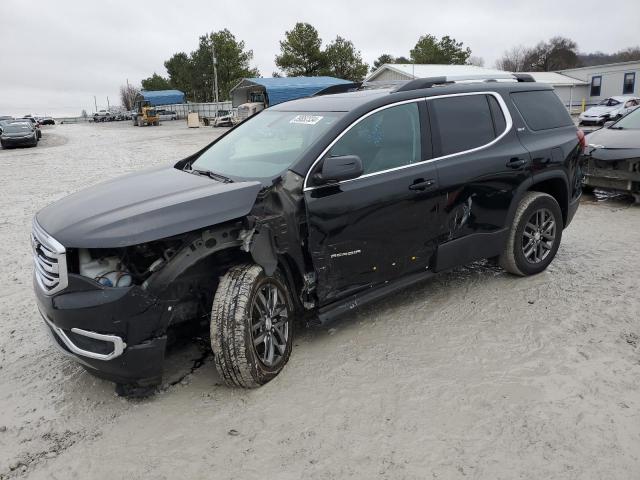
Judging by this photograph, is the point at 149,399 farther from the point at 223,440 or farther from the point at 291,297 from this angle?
the point at 291,297

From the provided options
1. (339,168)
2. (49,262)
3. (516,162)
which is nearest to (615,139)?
(516,162)

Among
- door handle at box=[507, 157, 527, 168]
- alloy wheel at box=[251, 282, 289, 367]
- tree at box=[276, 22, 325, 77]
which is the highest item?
tree at box=[276, 22, 325, 77]

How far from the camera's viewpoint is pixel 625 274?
5.03m

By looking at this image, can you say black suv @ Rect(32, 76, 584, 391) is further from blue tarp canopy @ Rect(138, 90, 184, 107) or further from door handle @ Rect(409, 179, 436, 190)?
blue tarp canopy @ Rect(138, 90, 184, 107)

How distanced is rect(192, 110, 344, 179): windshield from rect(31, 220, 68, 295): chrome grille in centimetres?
133

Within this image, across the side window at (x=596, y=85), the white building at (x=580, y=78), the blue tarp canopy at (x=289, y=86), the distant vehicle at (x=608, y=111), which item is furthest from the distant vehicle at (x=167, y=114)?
the distant vehicle at (x=608, y=111)

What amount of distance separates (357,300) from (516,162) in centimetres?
202

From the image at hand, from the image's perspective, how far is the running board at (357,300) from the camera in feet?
11.8

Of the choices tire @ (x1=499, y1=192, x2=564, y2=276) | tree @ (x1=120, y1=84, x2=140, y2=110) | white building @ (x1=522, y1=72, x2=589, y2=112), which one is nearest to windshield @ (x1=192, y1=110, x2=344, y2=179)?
tire @ (x1=499, y1=192, x2=564, y2=276)

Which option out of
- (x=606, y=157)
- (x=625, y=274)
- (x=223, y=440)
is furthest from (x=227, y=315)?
(x=606, y=157)

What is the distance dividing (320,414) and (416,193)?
70.6 inches

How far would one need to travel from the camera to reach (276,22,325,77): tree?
171ft

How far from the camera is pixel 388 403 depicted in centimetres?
311

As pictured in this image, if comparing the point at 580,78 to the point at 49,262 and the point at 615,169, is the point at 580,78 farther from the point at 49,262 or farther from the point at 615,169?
the point at 49,262
